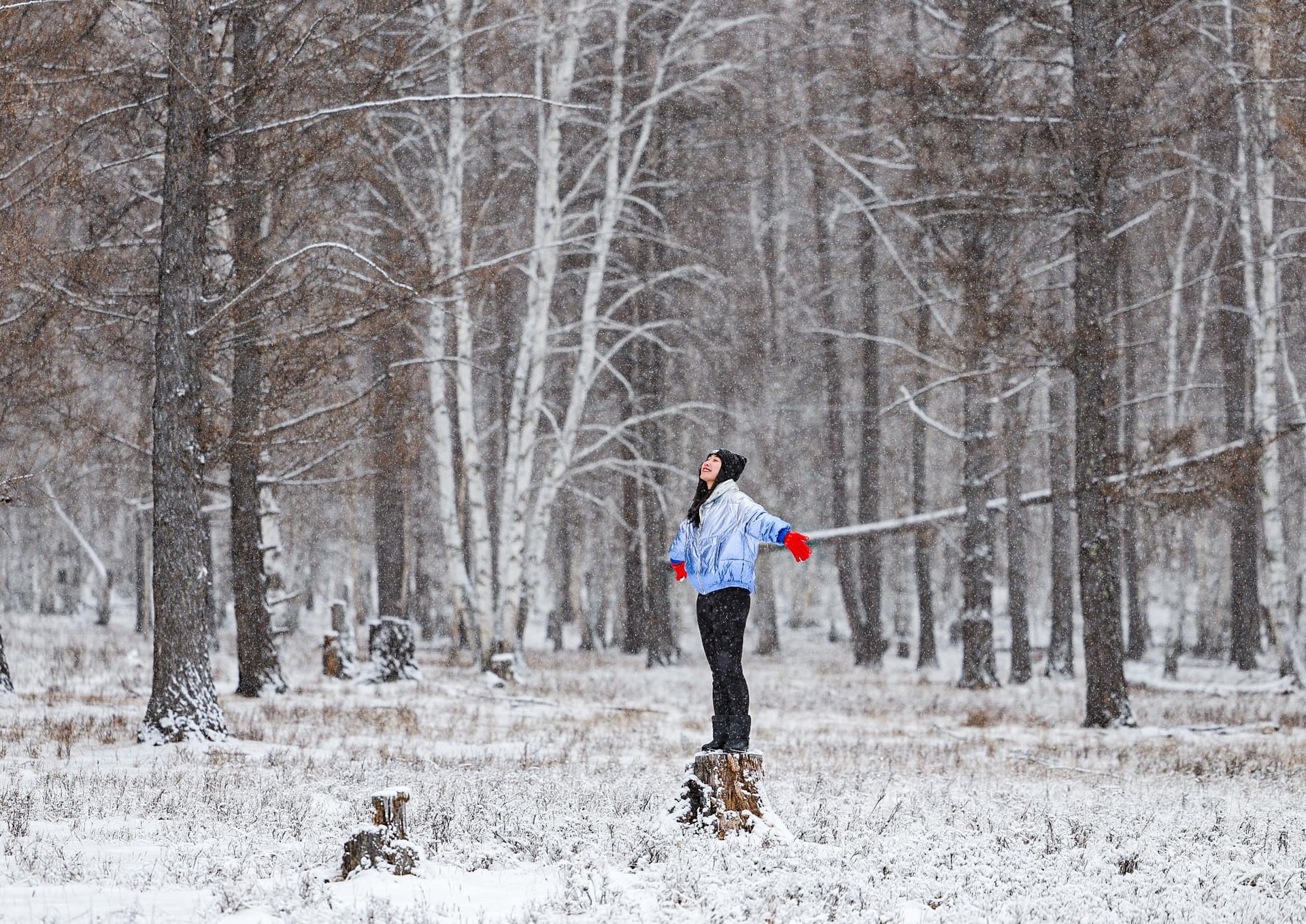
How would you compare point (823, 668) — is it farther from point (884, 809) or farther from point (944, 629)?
point (944, 629)

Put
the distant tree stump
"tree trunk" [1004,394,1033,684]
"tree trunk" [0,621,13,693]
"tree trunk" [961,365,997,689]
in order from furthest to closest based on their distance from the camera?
1. "tree trunk" [1004,394,1033,684]
2. "tree trunk" [961,365,997,689]
3. the distant tree stump
4. "tree trunk" [0,621,13,693]

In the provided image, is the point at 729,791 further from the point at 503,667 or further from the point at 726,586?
the point at 503,667

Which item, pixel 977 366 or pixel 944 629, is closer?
pixel 977 366

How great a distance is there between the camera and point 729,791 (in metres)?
6.68

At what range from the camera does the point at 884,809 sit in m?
7.91

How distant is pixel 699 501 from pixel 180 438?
494 cm

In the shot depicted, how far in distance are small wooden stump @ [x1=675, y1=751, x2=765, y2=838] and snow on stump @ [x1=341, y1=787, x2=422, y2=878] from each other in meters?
1.66

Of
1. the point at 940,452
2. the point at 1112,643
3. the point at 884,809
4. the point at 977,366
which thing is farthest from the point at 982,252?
the point at 940,452

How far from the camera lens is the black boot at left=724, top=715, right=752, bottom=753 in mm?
7109

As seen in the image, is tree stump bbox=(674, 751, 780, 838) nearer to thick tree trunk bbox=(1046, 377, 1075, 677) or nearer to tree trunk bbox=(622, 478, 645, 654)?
thick tree trunk bbox=(1046, 377, 1075, 677)

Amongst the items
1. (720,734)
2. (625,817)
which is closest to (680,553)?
(720,734)

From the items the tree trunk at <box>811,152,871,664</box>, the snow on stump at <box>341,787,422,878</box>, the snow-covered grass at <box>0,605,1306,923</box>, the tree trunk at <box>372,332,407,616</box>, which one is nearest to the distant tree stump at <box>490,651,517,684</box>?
the tree trunk at <box>372,332,407,616</box>

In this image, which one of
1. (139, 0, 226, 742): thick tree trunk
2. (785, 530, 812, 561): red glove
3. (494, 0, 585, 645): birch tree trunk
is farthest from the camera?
(494, 0, 585, 645): birch tree trunk

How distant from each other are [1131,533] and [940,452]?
18002 millimetres
